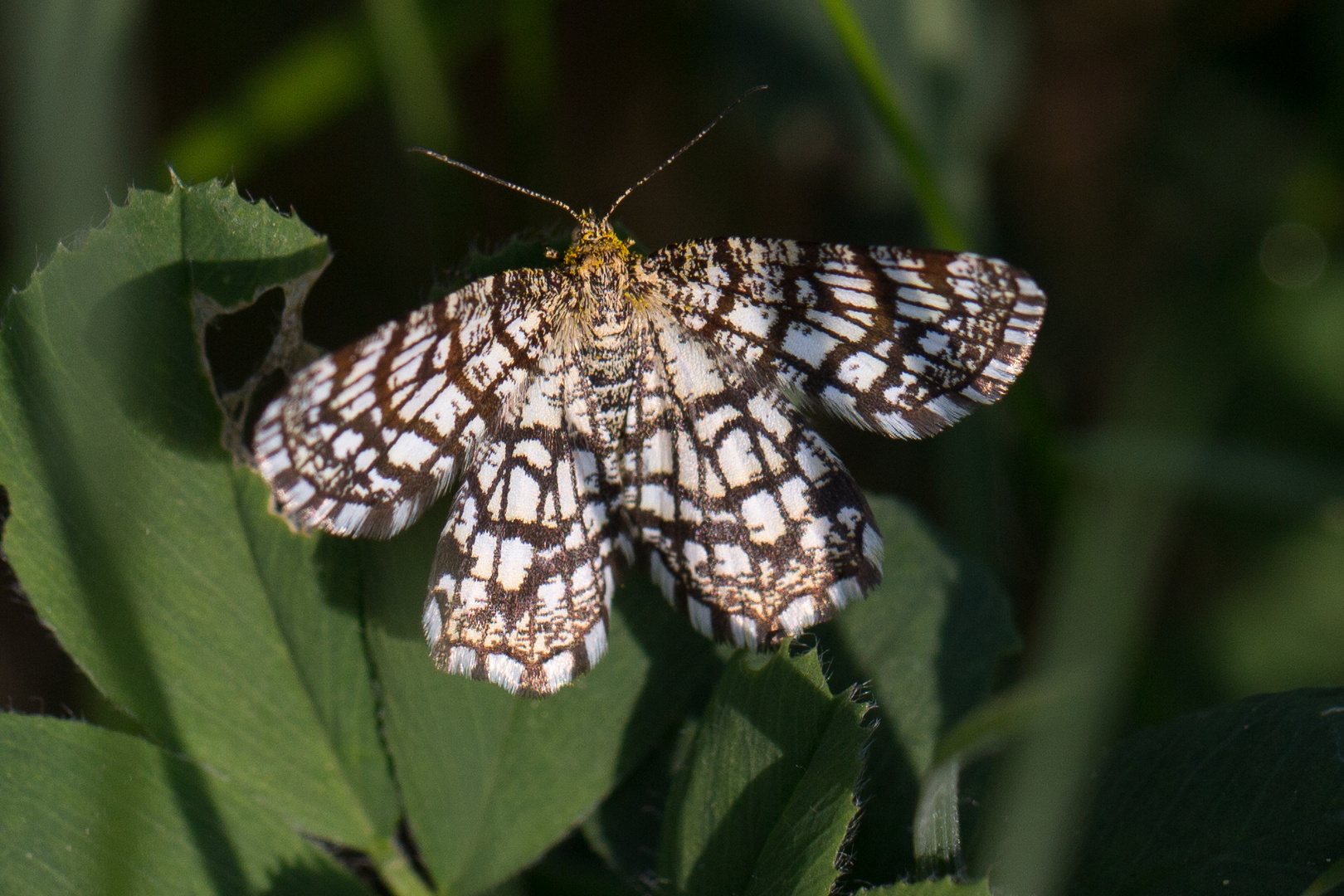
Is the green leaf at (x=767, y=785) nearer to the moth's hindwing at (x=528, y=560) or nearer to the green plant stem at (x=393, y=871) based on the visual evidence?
the moth's hindwing at (x=528, y=560)

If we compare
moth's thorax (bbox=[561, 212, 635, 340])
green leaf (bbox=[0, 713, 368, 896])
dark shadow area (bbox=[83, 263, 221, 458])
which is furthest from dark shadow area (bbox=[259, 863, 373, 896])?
moth's thorax (bbox=[561, 212, 635, 340])

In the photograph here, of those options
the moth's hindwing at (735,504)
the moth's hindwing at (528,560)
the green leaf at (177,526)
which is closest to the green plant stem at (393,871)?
the green leaf at (177,526)

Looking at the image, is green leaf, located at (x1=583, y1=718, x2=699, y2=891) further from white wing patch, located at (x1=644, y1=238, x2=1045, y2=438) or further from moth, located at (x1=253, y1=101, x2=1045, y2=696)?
white wing patch, located at (x1=644, y1=238, x2=1045, y2=438)

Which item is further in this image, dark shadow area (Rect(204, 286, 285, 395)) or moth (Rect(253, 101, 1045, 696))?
dark shadow area (Rect(204, 286, 285, 395))

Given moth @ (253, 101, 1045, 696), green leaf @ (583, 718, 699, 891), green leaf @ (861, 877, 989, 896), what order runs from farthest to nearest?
1. green leaf @ (583, 718, 699, 891)
2. moth @ (253, 101, 1045, 696)
3. green leaf @ (861, 877, 989, 896)

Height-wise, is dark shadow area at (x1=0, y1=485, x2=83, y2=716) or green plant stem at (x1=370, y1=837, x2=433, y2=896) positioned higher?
dark shadow area at (x1=0, y1=485, x2=83, y2=716)

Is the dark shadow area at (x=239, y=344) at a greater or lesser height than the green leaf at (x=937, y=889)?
greater
